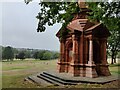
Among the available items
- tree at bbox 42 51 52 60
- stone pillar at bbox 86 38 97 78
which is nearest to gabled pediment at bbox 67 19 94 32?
stone pillar at bbox 86 38 97 78

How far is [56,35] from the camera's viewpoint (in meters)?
15.7

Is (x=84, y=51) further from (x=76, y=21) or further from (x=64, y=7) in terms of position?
(x=64, y=7)

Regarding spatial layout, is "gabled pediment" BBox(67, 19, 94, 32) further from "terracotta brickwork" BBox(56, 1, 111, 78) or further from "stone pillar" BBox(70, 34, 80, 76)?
"stone pillar" BBox(70, 34, 80, 76)

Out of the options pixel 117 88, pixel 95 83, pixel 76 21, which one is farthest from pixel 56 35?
pixel 117 88

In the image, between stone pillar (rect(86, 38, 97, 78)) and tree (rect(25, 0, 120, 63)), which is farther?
stone pillar (rect(86, 38, 97, 78))

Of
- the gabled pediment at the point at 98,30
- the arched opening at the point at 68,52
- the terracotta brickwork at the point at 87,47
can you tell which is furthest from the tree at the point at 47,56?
the gabled pediment at the point at 98,30

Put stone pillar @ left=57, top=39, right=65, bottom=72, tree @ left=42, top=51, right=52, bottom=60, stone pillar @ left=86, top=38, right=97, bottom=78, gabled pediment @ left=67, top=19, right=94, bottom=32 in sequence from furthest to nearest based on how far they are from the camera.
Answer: tree @ left=42, top=51, right=52, bottom=60, stone pillar @ left=57, top=39, right=65, bottom=72, gabled pediment @ left=67, top=19, right=94, bottom=32, stone pillar @ left=86, top=38, right=97, bottom=78

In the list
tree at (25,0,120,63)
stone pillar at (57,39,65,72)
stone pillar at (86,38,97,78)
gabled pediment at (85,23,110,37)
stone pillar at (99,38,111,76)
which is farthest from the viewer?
stone pillar at (57,39,65,72)

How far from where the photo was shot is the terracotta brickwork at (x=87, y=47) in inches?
511

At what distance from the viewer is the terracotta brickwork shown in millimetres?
12969

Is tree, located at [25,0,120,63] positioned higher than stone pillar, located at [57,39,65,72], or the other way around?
tree, located at [25,0,120,63]

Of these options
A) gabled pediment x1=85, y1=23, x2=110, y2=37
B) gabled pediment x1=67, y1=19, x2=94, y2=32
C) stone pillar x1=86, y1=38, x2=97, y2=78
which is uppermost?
gabled pediment x1=67, y1=19, x2=94, y2=32

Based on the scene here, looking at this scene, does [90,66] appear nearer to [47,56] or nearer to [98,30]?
[98,30]

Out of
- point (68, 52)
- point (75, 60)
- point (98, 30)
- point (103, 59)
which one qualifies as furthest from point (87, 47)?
point (68, 52)
